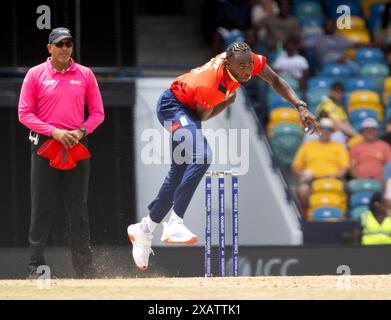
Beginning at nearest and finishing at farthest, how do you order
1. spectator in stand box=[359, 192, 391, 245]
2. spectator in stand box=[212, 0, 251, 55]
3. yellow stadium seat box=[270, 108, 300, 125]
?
spectator in stand box=[359, 192, 391, 245] → yellow stadium seat box=[270, 108, 300, 125] → spectator in stand box=[212, 0, 251, 55]

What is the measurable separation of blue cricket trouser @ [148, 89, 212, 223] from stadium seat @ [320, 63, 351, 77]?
5.21 meters

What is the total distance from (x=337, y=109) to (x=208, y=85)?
458cm

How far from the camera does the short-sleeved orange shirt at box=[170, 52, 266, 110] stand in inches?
396

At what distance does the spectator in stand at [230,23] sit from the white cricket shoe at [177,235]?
211 inches

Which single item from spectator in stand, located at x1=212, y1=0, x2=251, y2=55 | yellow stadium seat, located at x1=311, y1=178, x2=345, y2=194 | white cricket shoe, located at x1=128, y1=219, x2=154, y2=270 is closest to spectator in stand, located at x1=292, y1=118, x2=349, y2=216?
yellow stadium seat, located at x1=311, y1=178, x2=345, y2=194

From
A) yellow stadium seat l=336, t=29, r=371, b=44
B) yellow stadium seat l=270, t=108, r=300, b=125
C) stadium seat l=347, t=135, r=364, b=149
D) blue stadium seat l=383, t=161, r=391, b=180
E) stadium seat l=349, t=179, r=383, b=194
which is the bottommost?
stadium seat l=349, t=179, r=383, b=194

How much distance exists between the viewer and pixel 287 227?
1318 centimetres

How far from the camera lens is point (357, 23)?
16453 millimetres

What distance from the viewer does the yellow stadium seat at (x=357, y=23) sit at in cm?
1639

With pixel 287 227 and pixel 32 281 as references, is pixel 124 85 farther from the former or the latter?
pixel 32 281

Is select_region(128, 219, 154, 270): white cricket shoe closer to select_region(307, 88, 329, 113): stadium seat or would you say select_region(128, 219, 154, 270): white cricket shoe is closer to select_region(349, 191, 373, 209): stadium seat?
select_region(349, 191, 373, 209): stadium seat

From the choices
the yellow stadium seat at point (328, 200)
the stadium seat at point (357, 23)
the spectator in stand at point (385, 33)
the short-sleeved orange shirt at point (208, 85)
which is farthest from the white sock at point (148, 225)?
the stadium seat at point (357, 23)

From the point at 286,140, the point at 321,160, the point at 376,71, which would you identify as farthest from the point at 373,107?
the point at 321,160

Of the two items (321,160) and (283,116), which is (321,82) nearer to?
(283,116)
